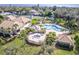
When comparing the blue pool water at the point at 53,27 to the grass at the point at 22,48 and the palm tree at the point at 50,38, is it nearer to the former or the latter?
the palm tree at the point at 50,38

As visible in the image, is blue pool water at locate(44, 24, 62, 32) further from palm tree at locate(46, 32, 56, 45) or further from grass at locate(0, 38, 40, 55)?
grass at locate(0, 38, 40, 55)

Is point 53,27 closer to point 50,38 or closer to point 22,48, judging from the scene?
point 50,38

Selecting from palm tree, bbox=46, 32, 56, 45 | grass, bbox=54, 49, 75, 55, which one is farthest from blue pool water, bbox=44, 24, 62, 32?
grass, bbox=54, 49, 75, 55

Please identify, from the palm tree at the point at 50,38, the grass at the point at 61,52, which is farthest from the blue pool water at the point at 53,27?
the grass at the point at 61,52

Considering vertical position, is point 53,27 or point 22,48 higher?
point 53,27

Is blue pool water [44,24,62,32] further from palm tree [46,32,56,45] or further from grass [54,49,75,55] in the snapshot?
grass [54,49,75,55]

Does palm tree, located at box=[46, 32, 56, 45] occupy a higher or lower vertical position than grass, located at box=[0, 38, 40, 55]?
higher

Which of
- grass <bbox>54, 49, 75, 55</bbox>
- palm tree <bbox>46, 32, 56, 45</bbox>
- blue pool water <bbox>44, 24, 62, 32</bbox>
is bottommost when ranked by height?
grass <bbox>54, 49, 75, 55</bbox>

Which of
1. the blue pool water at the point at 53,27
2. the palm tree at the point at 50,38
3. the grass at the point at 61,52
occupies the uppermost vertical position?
the blue pool water at the point at 53,27

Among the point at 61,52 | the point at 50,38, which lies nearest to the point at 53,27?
the point at 50,38

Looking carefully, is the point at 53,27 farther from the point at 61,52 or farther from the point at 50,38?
the point at 61,52
